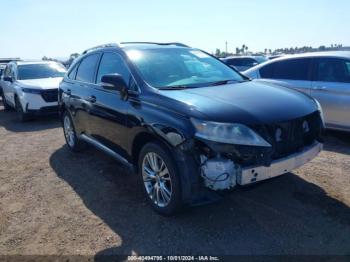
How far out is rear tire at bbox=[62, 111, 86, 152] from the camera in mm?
6040

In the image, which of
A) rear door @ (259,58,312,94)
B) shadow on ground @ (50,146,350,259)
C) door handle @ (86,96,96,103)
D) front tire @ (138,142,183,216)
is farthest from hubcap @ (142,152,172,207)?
rear door @ (259,58,312,94)

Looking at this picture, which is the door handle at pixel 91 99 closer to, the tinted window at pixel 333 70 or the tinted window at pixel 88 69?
the tinted window at pixel 88 69

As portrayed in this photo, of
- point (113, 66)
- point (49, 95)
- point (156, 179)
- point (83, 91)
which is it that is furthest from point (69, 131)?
point (49, 95)

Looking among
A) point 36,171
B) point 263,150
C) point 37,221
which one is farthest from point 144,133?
point 36,171

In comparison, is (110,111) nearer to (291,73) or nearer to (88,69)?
(88,69)

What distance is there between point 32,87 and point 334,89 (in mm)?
7632

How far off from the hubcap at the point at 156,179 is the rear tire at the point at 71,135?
8.30 feet

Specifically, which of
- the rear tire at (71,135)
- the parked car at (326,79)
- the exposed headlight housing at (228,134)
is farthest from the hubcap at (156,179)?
the parked car at (326,79)

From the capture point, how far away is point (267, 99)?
11.6 ft

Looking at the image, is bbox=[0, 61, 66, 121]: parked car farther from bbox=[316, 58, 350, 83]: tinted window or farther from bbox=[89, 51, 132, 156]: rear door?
bbox=[316, 58, 350, 83]: tinted window

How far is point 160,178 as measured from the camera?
143 inches

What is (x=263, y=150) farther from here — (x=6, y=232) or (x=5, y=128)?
(x=5, y=128)

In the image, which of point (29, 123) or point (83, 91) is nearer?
point (83, 91)

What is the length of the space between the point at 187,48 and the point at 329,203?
9.27ft
